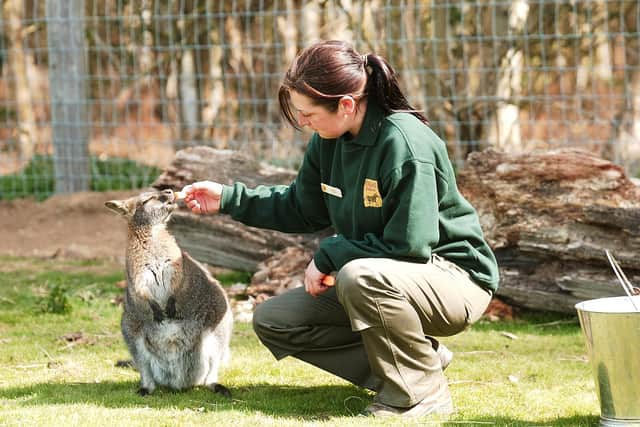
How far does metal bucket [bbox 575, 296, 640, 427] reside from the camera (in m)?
3.86

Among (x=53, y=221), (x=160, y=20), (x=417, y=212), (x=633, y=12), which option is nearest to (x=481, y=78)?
(x=633, y=12)

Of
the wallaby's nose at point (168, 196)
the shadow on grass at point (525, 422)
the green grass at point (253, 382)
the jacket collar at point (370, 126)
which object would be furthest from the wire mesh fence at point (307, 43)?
the shadow on grass at point (525, 422)

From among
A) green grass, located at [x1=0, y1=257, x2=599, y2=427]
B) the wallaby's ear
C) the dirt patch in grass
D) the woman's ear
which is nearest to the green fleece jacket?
the woman's ear

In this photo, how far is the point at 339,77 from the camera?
434 cm

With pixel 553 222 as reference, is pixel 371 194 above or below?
above

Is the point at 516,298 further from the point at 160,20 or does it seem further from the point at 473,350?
the point at 160,20

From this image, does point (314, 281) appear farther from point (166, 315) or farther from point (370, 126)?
point (166, 315)

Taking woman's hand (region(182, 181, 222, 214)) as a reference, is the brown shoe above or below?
below

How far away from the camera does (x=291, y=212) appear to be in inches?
198

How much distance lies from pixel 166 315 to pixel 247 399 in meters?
0.59

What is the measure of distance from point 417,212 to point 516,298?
8.49ft

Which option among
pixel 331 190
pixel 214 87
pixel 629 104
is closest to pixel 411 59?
pixel 629 104

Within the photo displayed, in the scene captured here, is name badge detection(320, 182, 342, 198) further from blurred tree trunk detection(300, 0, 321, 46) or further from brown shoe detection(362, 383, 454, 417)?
blurred tree trunk detection(300, 0, 321, 46)

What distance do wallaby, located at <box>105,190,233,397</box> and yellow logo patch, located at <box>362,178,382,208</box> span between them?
116cm
